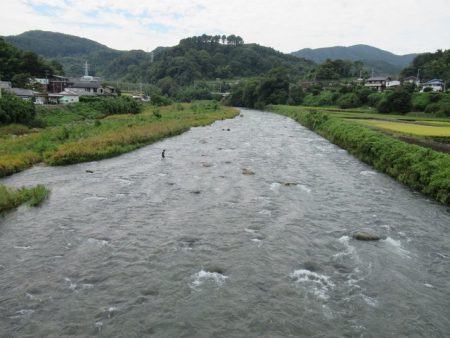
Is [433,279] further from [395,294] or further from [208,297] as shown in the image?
[208,297]

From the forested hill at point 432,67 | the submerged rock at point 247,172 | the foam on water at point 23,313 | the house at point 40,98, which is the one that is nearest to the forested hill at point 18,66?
the house at point 40,98

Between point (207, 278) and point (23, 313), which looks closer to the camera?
point (23, 313)

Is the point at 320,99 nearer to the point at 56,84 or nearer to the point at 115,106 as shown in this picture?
the point at 115,106

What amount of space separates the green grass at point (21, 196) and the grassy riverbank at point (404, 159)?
2114 centimetres

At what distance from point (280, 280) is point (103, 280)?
557 centimetres

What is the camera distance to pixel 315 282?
1210 centimetres

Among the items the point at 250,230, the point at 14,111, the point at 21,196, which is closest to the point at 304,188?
the point at 250,230

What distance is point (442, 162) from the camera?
21.5 m

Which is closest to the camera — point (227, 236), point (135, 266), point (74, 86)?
point (135, 266)

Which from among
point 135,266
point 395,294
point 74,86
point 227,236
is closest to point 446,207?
point 395,294

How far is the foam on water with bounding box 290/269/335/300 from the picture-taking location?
1149cm

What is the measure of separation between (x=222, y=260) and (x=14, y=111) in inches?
1654

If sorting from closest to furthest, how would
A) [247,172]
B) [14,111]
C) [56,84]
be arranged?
1. [247,172]
2. [14,111]
3. [56,84]

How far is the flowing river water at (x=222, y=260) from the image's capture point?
10.1m
